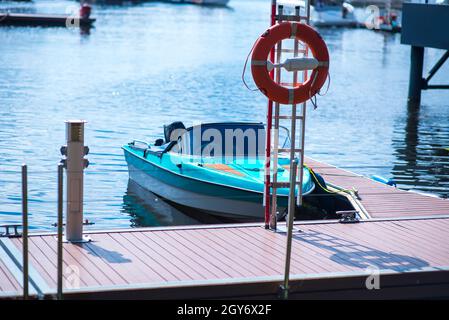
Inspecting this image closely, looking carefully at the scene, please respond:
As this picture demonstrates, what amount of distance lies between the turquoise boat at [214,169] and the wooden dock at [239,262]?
10.1ft

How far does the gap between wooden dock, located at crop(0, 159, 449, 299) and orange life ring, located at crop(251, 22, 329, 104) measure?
1.36 meters

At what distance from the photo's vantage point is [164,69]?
1457 inches

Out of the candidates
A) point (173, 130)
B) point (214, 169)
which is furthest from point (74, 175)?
point (173, 130)

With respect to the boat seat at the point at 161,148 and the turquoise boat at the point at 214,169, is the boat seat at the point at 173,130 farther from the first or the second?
the boat seat at the point at 161,148

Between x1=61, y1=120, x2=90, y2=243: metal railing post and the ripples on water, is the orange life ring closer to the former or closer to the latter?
x1=61, y1=120, x2=90, y2=243: metal railing post

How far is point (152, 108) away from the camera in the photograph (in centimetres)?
2600

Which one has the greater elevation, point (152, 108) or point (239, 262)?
point (239, 262)

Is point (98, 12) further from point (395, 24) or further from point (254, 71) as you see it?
point (254, 71)

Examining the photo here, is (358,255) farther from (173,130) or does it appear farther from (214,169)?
(173,130)

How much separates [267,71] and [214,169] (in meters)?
4.12

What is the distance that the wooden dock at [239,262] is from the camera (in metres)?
6.92

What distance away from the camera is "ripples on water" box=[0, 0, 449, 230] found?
15172mm

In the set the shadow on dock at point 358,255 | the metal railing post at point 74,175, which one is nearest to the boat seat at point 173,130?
the shadow on dock at point 358,255
